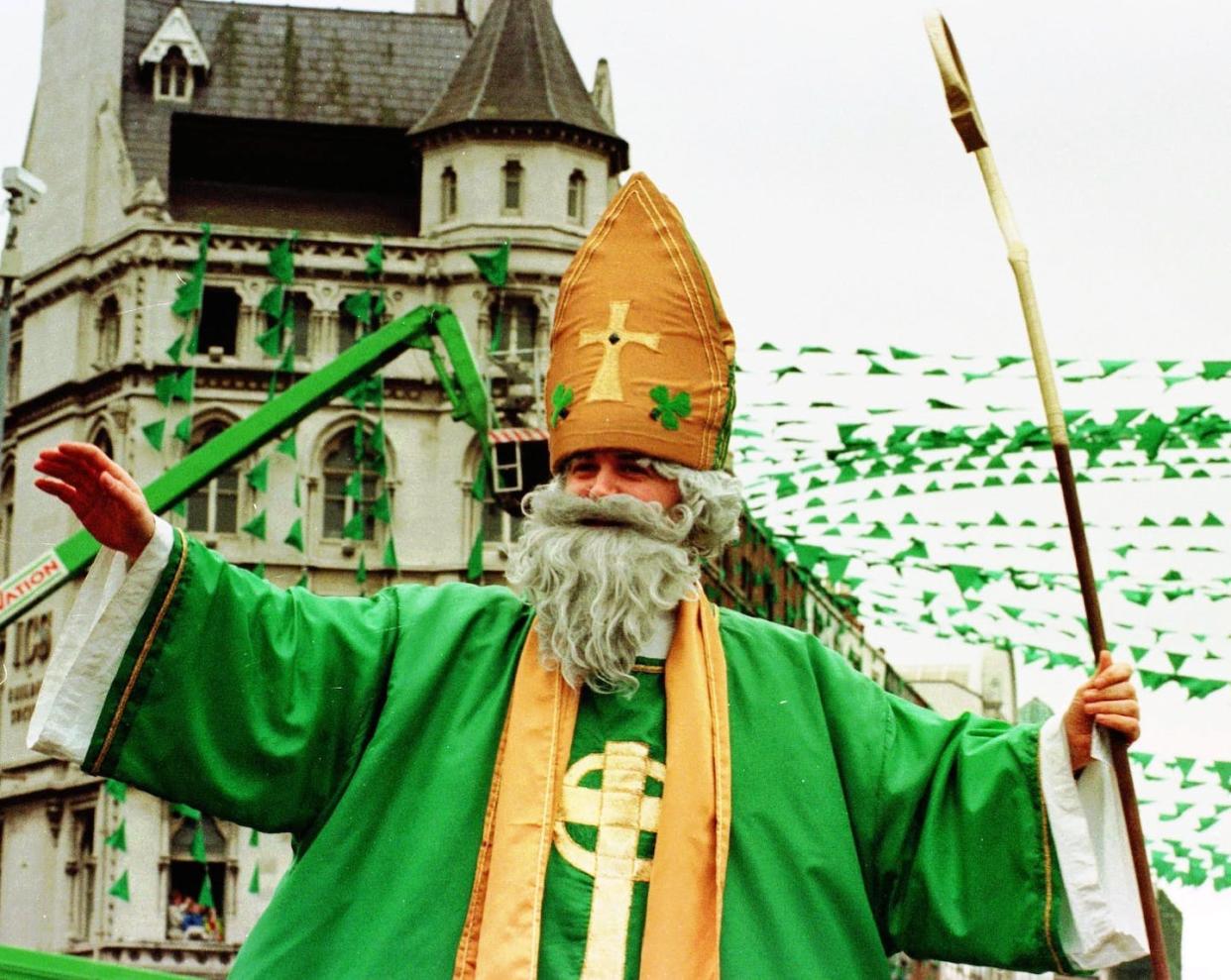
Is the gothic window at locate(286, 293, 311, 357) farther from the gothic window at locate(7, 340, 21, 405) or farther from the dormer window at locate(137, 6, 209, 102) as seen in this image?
the gothic window at locate(7, 340, 21, 405)

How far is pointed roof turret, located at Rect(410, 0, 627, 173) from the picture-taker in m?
35.3

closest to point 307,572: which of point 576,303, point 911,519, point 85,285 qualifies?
point 85,285

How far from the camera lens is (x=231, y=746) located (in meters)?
5.50

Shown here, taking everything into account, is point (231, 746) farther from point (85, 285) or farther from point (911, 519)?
point (85, 285)

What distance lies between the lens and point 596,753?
5.68 meters

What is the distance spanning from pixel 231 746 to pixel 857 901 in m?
1.45

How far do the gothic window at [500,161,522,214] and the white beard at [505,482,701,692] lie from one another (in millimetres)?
29701

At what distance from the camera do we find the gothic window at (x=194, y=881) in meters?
32.4

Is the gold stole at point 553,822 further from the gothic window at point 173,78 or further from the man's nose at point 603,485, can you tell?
the gothic window at point 173,78

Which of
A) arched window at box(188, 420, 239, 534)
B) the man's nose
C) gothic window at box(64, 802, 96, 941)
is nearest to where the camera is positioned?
the man's nose

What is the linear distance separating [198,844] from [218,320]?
311 inches

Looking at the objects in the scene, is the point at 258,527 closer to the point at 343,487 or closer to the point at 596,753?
the point at 343,487

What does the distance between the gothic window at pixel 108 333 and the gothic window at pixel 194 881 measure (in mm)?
6685

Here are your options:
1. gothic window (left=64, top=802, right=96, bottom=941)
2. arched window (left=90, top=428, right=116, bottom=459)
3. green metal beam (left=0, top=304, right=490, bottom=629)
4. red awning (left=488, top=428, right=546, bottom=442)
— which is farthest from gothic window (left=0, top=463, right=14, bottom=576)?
green metal beam (left=0, top=304, right=490, bottom=629)
